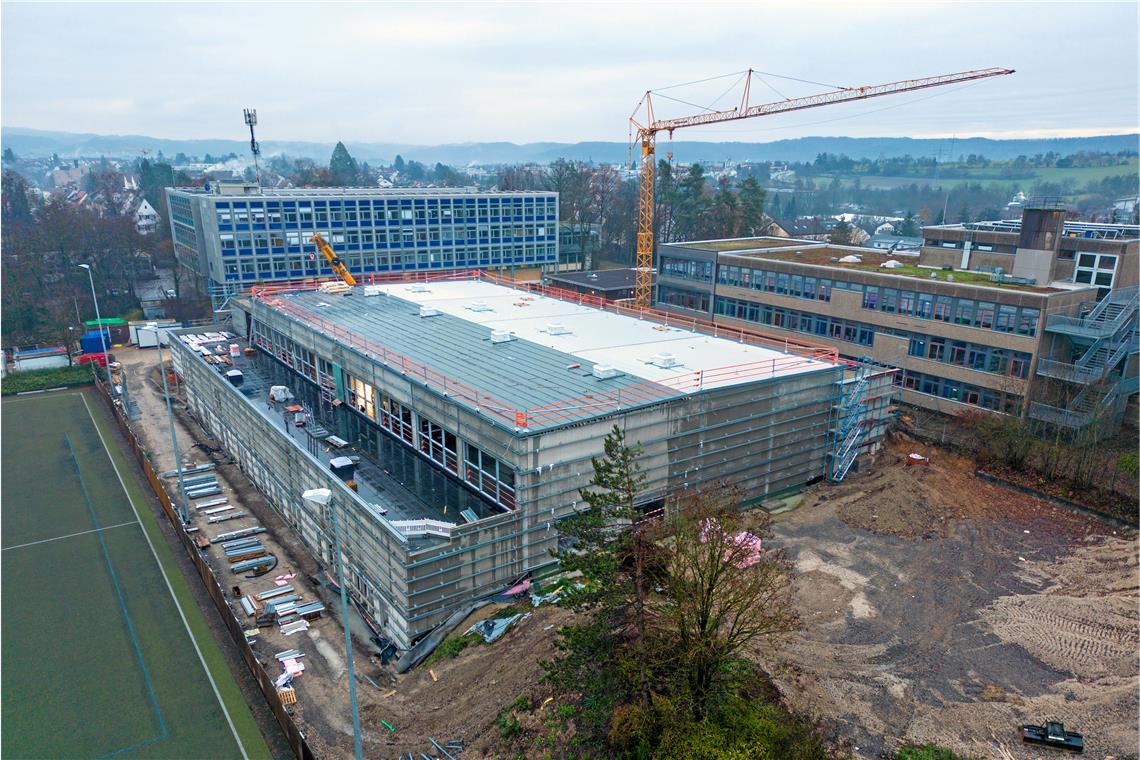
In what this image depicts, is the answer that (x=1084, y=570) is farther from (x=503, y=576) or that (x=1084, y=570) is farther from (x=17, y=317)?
(x=17, y=317)

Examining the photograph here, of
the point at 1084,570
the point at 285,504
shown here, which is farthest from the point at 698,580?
the point at 285,504

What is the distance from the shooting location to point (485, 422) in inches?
1084

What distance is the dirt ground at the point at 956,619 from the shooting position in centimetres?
2072

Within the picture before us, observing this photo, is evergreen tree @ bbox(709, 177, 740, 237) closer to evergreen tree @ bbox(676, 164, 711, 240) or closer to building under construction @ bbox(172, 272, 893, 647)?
evergreen tree @ bbox(676, 164, 711, 240)

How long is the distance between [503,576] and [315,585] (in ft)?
30.6

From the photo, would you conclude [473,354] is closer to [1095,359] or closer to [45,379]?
[1095,359]

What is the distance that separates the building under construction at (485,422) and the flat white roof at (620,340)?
21 centimetres

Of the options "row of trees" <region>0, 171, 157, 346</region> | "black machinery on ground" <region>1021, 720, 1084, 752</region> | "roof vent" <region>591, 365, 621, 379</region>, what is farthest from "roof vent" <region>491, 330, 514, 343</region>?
"row of trees" <region>0, 171, 157, 346</region>

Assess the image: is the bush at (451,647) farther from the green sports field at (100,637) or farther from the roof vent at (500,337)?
the roof vent at (500,337)

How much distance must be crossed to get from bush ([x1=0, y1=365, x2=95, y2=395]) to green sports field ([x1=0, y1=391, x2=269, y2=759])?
20.9 metres

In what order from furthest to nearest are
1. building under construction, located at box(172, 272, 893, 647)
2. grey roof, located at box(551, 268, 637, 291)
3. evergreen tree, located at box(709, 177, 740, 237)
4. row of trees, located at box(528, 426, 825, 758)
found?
evergreen tree, located at box(709, 177, 740, 237) < grey roof, located at box(551, 268, 637, 291) < building under construction, located at box(172, 272, 893, 647) < row of trees, located at box(528, 426, 825, 758)

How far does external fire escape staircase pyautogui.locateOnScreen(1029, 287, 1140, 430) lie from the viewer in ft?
132

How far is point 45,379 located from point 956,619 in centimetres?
7099

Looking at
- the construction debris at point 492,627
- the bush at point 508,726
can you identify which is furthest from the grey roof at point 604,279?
the bush at point 508,726
